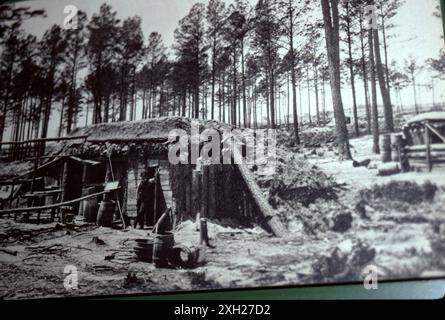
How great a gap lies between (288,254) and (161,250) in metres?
1.92

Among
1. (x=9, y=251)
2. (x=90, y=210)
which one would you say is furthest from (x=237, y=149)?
(x=9, y=251)

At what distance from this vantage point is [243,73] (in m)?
5.73

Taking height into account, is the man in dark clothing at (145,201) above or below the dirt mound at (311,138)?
below

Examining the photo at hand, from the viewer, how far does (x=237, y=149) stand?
5.27m

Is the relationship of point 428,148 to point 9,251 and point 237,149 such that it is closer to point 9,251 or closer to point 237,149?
point 237,149

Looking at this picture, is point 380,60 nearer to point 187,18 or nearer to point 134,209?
point 187,18

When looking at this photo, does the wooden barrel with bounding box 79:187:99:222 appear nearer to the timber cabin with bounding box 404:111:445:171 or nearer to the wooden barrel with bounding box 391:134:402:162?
the wooden barrel with bounding box 391:134:402:162

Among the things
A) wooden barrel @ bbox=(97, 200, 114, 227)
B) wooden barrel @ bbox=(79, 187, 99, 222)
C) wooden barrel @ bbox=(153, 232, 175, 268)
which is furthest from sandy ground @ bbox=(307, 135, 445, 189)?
wooden barrel @ bbox=(79, 187, 99, 222)

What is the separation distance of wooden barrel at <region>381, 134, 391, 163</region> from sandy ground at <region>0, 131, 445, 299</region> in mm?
215

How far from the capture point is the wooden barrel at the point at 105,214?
589 cm

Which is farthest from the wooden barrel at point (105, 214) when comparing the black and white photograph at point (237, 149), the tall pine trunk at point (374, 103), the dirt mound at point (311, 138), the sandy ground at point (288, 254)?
the tall pine trunk at point (374, 103)

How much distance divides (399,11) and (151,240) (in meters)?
5.33

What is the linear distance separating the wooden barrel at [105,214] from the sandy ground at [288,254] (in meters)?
0.44

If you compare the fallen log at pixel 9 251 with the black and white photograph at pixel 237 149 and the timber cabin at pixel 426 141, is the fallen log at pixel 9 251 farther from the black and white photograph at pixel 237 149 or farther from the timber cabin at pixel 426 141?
the timber cabin at pixel 426 141
